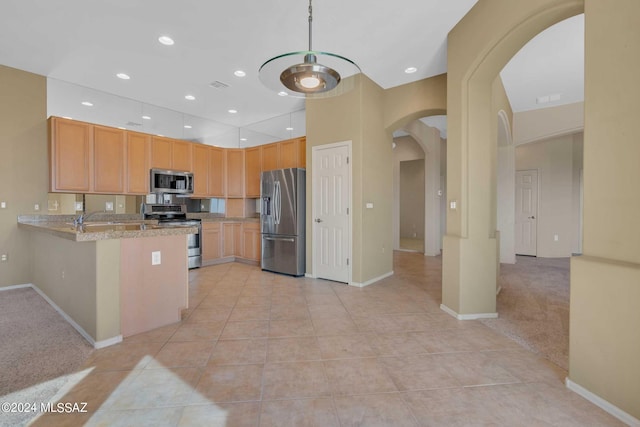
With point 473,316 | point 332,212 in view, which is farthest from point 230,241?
point 473,316

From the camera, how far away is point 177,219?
530cm

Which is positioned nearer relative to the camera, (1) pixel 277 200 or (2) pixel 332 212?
(2) pixel 332 212

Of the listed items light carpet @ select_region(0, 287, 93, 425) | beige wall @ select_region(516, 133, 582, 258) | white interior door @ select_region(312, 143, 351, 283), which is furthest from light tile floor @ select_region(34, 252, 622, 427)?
beige wall @ select_region(516, 133, 582, 258)

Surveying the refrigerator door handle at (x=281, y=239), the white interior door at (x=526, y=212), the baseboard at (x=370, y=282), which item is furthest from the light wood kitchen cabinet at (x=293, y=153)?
the white interior door at (x=526, y=212)

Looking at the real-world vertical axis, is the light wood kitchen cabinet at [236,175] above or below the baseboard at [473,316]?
above

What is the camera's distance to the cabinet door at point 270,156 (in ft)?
18.0

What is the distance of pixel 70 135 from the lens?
4156 millimetres

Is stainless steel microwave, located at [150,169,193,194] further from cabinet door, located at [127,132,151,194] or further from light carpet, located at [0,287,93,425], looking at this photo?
light carpet, located at [0,287,93,425]

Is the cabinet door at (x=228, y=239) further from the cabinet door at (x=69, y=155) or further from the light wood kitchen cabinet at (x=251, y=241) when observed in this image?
the cabinet door at (x=69, y=155)

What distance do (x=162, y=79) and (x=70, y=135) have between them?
5.08ft

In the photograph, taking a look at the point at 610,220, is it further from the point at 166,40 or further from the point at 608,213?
the point at 166,40

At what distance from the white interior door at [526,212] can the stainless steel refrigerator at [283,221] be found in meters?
5.38

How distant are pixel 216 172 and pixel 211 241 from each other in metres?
1.44

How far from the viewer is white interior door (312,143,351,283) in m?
4.23
